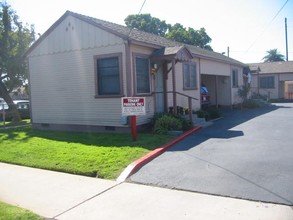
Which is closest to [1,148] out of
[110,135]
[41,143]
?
[41,143]

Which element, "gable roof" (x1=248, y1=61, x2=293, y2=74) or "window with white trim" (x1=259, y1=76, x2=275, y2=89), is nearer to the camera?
"gable roof" (x1=248, y1=61, x2=293, y2=74)

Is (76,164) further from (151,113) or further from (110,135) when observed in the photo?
(151,113)

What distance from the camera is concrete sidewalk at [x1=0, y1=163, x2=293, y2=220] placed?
15.9 ft

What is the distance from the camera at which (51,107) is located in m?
14.1

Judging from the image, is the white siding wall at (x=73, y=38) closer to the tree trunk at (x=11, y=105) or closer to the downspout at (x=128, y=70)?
the downspout at (x=128, y=70)

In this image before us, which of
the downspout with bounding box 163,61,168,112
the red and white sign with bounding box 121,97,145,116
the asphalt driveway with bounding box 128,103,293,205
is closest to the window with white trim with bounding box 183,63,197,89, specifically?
the downspout with bounding box 163,61,168,112

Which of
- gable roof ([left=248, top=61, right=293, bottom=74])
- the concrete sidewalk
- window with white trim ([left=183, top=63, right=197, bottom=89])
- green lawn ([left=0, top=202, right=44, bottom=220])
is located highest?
gable roof ([left=248, top=61, right=293, bottom=74])

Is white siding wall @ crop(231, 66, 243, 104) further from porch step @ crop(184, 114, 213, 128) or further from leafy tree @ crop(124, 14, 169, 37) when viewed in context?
leafy tree @ crop(124, 14, 169, 37)

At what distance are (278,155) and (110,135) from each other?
5.60m

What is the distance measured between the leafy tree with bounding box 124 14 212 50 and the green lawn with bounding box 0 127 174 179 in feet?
114

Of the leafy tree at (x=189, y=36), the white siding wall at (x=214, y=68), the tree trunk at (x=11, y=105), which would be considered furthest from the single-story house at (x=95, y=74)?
the leafy tree at (x=189, y=36)

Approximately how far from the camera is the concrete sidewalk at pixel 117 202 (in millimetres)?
4840

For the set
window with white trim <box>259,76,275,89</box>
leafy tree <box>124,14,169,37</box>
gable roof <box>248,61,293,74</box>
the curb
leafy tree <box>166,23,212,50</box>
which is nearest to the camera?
the curb

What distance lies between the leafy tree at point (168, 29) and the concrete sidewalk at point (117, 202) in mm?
Result: 39311
